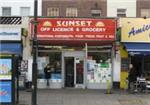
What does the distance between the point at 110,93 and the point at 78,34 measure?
4.52m

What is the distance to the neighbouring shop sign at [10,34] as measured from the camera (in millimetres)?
31688

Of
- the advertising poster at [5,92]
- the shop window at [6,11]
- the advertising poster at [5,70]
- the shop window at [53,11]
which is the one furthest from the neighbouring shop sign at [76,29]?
the shop window at [6,11]

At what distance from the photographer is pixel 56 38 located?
104 feet

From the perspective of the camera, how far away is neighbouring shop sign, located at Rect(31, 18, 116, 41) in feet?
104

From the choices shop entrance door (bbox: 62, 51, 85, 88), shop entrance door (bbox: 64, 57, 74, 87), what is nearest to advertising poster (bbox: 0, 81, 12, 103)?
shop entrance door (bbox: 62, 51, 85, 88)

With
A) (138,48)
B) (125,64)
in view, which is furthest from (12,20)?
(138,48)

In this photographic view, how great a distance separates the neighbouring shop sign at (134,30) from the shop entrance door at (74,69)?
2917 millimetres

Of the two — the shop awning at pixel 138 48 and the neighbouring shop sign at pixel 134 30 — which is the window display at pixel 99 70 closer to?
the shop awning at pixel 138 48

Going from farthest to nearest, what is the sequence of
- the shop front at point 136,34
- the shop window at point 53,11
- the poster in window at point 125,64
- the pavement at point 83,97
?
the shop window at point 53,11
the poster in window at point 125,64
the shop front at point 136,34
the pavement at point 83,97

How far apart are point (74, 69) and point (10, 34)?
449 centimetres

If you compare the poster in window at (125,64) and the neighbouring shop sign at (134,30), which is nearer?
the neighbouring shop sign at (134,30)

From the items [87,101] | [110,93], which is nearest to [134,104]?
[87,101]

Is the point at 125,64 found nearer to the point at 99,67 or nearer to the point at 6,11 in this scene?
the point at 99,67

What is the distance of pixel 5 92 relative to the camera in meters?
22.5
